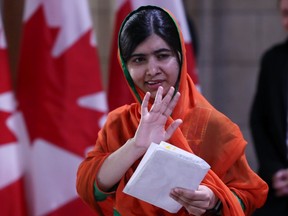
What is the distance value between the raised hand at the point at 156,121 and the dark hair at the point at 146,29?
0.63 ft

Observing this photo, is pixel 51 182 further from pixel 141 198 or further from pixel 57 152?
pixel 141 198

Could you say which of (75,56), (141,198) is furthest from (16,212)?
(141,198)

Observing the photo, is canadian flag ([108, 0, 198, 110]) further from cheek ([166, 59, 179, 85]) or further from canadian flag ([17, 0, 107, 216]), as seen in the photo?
cheek ([166, 59, 179, 85])

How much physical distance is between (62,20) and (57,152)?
0.71m

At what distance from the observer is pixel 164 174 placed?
259 cm

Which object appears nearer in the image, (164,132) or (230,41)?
(164,132)

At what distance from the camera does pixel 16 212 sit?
4.22 meters

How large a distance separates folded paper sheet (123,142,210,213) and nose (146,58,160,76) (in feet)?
0.92

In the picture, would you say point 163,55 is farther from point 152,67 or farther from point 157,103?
point 157,103

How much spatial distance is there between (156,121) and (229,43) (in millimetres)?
4434

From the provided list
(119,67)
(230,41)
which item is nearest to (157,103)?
(119,67)

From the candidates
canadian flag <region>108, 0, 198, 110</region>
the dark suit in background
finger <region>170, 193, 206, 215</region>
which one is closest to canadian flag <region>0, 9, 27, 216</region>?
canadian flag <region>108, 0, 198, 110</region>

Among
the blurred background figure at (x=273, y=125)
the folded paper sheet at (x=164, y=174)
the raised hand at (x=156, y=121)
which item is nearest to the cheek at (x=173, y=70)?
the raised hand at (x=156, y=121)

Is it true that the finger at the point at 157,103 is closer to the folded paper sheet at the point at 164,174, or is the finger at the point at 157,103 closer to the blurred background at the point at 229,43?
the folded paper sheet at the point at 164,174
